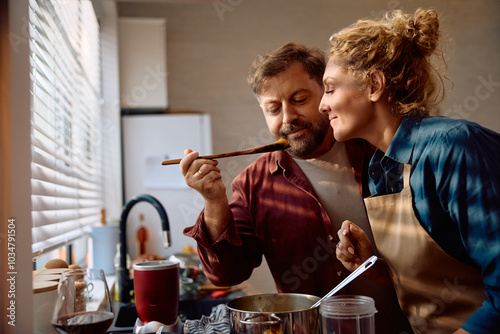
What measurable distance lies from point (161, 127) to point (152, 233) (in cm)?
81

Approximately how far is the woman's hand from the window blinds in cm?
84

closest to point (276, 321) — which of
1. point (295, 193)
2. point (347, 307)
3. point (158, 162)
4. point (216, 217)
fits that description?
point (347, 307)

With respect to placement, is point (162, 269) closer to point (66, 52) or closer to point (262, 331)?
point (262, 331)

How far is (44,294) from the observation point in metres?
0.93

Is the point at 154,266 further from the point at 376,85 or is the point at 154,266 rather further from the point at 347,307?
the point at 376,85

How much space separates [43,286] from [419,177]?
86 cm

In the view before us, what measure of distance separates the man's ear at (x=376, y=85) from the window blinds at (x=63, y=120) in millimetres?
902

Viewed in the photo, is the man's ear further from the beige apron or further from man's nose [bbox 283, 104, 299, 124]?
man's nose [bbox 283, 104, 299, 124]

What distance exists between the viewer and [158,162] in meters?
3.55

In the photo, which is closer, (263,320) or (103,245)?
(263,320)

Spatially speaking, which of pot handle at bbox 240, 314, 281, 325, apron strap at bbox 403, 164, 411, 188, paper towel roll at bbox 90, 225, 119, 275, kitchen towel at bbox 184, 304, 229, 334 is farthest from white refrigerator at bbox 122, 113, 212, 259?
pot handle at bbox 240, 314, 281, 325

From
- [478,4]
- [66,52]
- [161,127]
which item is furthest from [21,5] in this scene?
[478,4]

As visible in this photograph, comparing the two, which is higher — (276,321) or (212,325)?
(276,321)

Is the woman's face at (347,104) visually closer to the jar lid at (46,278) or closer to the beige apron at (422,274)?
the beige apron at (422,274)
